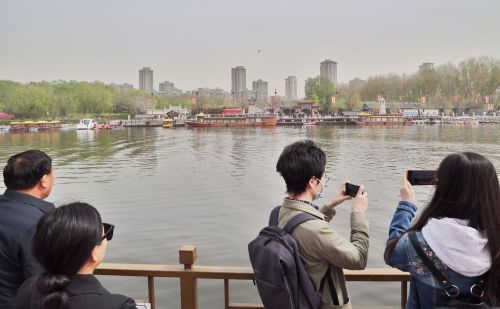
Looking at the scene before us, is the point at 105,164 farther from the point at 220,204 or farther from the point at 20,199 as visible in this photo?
the point at 20,199

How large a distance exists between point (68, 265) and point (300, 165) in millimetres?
1176

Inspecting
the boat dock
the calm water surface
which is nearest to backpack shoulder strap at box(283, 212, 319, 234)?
the calm water surface

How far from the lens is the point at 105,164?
25.0m

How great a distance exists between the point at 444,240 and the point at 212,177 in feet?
60.2

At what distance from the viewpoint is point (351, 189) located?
241 centimetres

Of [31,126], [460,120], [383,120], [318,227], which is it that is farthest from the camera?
[460,120]

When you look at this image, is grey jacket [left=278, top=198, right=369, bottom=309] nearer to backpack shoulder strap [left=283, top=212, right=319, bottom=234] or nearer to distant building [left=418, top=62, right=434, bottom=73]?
backpack shoulder strap [left=283, top=212, right=319, bottom=234]

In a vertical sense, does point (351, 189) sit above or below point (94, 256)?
above

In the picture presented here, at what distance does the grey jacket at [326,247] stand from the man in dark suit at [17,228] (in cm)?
118

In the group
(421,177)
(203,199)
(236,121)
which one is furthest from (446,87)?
(421,177)

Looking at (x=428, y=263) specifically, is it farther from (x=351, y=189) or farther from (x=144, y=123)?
(x=144, y=123)

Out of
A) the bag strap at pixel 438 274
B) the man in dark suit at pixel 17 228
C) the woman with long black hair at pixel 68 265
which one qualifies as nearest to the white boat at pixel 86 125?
the man in dark suit at pixel 17 228

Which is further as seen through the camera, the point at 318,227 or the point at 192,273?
the point at 192,273

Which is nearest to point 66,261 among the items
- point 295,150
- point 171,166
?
point 295,150
